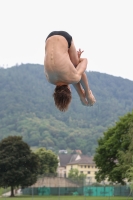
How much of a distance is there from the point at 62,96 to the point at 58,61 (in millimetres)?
573

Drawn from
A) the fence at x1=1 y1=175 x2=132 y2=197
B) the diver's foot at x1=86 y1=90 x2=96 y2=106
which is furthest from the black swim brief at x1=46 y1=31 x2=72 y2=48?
the fence at x1=1 y1=175 x2=132 y2=197

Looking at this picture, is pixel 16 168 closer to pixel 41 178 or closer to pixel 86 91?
pixel 41 178

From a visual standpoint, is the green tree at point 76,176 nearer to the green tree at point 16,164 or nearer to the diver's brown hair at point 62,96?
the green tree at point 16,164

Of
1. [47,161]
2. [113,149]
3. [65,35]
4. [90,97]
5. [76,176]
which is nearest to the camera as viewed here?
[65,35]

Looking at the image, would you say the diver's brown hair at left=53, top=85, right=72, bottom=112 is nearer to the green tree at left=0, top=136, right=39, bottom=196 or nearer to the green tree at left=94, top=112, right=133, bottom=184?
the green tree at left=94, top=112, right=133, bottom=184

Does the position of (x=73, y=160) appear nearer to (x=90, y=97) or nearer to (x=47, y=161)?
(x=47, y=161)

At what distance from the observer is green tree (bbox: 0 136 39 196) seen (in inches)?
2470

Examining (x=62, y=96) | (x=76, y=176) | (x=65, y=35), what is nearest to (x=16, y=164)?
(x=62, y=96)

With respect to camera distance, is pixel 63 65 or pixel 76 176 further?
pixel 76 176

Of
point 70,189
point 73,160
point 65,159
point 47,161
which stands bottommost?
point 70,189

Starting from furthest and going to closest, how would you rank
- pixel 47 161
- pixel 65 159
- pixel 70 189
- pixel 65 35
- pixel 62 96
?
→ pixel 65 159
pixel 47 161
pixel 70 189
pixel 62 96
pixel 65 35

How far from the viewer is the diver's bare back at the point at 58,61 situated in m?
6.19

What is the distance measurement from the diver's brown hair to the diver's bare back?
210 mm

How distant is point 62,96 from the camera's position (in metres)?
6.55
